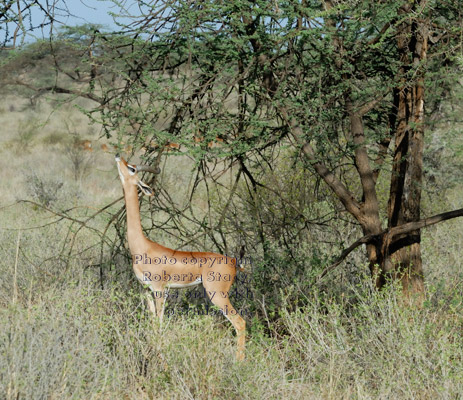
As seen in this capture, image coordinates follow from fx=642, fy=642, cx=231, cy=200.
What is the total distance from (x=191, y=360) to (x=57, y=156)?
60.1 ft

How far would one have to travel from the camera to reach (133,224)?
14.1ft

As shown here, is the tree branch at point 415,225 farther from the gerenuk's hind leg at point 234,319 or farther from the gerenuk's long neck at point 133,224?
the gerenuk's long neck at point 133,224

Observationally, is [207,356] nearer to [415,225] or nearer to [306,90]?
[415,225]

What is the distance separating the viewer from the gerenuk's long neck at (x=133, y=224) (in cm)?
426

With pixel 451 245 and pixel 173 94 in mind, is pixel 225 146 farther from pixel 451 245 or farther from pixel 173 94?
pixel 451 245

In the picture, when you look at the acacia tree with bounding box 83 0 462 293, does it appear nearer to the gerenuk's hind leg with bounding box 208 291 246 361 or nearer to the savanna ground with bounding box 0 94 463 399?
the savanna ground with bounding box 0 94 463 399

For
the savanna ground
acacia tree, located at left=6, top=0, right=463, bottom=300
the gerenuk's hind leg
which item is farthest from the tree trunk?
the gerenuk's hind leg

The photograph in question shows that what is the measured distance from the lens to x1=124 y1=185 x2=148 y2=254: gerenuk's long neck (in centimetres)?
426

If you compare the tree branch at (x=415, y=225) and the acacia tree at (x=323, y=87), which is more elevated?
the acacia tree at (x=323, y=87)

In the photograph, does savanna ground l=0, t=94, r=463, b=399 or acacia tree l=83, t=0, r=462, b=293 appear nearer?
savanna ground l=0, t=94, r=463, b=399

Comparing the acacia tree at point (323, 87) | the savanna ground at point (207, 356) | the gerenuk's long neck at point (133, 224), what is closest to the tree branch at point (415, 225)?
the acacia tree at point (323, 87)

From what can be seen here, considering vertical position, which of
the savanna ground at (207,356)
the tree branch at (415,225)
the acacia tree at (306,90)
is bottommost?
the savanna ground at (207,356)

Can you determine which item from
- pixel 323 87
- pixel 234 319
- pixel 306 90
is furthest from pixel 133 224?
pixel 323 87

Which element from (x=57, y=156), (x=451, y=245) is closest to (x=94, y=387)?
(x=451, y=245)
